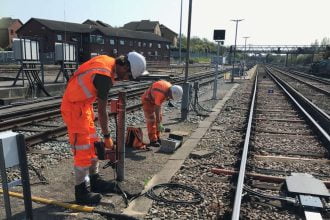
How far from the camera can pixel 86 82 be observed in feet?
13.7

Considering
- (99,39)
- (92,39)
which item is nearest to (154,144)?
(92,39)

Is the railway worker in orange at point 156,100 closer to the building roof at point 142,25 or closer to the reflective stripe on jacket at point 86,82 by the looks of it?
the reflective stripe on jacket at point 86,82

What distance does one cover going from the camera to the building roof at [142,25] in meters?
110

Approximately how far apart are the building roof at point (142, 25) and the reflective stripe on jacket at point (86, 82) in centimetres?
10718

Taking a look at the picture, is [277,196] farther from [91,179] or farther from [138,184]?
[91,179]

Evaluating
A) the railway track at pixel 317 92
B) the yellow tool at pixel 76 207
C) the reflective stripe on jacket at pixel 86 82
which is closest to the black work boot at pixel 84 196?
the yellow tool at pixel 76 207

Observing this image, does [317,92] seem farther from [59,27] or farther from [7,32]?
[7,32]

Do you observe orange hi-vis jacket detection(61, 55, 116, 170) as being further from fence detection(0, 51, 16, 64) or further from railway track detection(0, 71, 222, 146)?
fence detection(0, 51, 16, 64)

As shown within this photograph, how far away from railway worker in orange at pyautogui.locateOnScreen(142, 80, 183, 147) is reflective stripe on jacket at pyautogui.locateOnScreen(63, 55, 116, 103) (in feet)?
10.2

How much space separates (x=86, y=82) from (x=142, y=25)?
364 ft

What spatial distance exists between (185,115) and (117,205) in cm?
684

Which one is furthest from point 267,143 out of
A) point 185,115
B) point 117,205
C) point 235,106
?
point 235,106

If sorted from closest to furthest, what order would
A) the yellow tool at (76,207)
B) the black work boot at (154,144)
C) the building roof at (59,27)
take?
the yellow tool at (76,207) < the black work boot at (154,144) < the building roof at (59,27)

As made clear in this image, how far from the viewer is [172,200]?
15.5 feet
